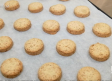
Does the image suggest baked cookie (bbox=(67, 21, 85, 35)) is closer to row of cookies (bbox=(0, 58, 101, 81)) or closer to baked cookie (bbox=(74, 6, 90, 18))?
baked cookie (bbox=(74, 6, 90, 18))

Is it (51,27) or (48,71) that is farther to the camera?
(51,27)

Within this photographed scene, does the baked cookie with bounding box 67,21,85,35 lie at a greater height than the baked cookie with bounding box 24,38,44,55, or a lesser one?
greater

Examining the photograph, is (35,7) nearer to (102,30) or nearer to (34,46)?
(34,46)

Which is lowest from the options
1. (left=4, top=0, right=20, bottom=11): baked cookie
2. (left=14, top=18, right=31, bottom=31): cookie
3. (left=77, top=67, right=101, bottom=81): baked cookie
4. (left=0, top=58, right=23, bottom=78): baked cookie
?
(left=0, top=58, right=23, bottom=78): baked cookie

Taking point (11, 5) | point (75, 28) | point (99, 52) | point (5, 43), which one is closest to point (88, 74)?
point (99, 52)

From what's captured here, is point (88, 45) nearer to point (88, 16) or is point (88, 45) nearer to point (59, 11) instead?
point (88, 16)

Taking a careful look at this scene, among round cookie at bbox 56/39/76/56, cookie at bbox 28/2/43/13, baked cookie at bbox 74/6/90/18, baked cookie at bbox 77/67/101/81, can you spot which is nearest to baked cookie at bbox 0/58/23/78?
round cookie at bbox 56/39/76/56
